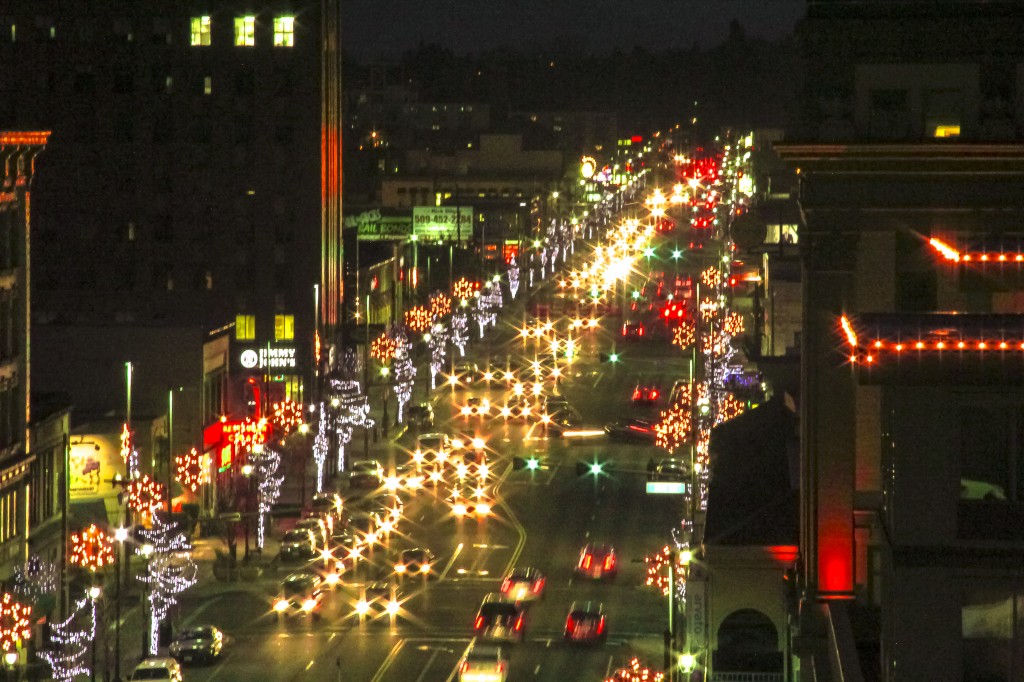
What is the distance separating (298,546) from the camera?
62.4 m

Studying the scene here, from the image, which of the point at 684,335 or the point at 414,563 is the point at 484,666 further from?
the point at 684,335

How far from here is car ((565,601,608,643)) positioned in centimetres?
5022

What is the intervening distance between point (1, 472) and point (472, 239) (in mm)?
94361

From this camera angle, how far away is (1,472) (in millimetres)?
51688

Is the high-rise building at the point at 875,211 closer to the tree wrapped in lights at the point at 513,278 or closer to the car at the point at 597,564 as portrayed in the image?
the car at the point at 597,564

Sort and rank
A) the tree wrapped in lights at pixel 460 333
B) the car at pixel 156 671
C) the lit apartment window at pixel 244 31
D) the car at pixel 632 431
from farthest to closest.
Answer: the tree wrapped in lights at pixel 460 333
the lit apartment window at pixel 244 31
the car at pixel 632 431
the car at pixel 156 671

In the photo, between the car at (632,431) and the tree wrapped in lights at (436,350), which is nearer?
the car at (632,431)

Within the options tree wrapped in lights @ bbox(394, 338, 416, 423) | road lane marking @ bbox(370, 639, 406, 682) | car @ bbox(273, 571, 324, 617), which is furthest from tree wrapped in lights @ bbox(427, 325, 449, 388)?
road lane marking @ bbox(370, 639, 406, 682)

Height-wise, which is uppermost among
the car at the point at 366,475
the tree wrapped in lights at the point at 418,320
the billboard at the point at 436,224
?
the billboard at the point at 436,224

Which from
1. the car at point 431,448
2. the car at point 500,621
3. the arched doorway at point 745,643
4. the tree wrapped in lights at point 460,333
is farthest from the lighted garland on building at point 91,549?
the tree wrapped in lights at point 460,333

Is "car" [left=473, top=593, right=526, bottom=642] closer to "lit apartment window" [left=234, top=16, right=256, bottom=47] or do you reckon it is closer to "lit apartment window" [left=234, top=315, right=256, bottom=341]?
"lit apartment window" [left=234, top=315, right=256, bottom=341]

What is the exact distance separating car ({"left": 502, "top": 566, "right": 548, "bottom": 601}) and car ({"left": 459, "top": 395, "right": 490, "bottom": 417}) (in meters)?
38.4

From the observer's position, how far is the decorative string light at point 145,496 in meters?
58.5

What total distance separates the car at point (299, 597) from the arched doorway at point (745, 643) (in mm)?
15506
